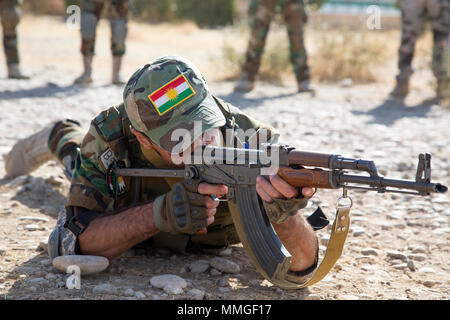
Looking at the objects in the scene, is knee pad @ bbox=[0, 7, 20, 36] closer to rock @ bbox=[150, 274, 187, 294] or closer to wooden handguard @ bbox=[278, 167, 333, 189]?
rock @ bbox=[150, 274, 187, 294]

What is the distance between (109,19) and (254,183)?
20.1ft

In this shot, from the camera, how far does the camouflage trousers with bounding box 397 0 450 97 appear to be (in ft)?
25.4

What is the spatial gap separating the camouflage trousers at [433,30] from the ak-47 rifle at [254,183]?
228 inches

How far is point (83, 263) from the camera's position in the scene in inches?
111

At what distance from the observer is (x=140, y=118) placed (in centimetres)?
285

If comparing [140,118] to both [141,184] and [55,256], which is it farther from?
[55,256]

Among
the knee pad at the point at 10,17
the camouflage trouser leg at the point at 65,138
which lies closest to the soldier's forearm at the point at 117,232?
the camouflage trouser leg at the point at 65,138

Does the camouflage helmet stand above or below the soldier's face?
above

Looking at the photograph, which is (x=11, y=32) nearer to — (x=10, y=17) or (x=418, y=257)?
(x=10, y=17)

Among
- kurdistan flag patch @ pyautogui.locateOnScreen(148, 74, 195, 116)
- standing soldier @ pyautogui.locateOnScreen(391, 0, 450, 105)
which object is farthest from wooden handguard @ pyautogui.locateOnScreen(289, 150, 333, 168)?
standing soldier @ pyautogui.locateOnScreen(391, 0, 450, 105)

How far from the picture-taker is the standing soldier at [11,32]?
26.3 ft

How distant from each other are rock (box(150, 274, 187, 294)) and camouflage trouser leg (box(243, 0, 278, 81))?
5673 mm

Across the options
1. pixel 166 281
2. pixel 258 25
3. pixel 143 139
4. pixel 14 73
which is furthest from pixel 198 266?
pixel 14 73

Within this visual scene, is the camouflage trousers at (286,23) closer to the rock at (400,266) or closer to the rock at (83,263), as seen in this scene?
the rock at (400,266)
